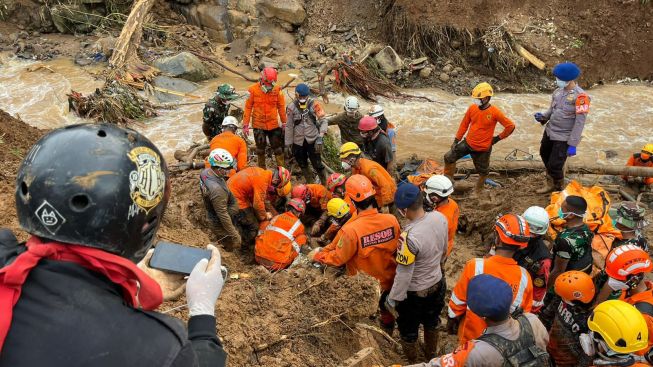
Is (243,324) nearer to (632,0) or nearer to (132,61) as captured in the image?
(132,61)

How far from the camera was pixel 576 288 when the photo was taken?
3818 millimetres

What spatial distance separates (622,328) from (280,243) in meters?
3.73

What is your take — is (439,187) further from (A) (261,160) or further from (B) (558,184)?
(A) (261,160)

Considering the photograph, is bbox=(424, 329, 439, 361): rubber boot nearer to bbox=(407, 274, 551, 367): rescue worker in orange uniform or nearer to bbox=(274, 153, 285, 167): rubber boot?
bbox=(407, 274, 551, 367): rescue worker in orange uniform

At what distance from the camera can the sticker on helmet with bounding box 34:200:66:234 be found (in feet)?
4.77

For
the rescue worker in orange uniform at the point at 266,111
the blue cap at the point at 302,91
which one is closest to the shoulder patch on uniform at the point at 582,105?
the blue cap at the point at 302,91

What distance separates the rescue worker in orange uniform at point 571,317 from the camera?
3812 mm

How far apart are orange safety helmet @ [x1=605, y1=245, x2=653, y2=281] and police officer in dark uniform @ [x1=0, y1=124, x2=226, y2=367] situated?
3289 millimetres

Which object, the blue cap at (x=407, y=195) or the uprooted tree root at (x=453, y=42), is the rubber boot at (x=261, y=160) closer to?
the blue cap at (x=407, y=195)

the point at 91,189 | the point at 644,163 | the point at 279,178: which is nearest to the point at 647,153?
the point at 644,163

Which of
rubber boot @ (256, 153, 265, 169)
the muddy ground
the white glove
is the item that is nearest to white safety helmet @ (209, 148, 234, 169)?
the muddy ground

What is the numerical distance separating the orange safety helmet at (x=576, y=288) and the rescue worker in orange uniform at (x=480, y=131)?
3.63 metres

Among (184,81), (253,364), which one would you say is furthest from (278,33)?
(253,364)

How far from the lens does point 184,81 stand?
14438 mm
